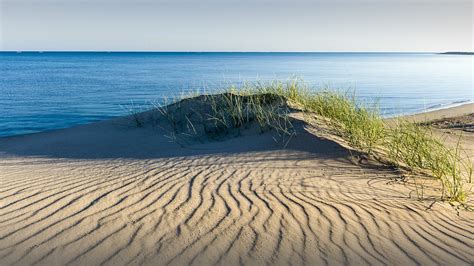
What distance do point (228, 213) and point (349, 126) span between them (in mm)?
4190

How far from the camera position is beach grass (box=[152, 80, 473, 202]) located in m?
6.15

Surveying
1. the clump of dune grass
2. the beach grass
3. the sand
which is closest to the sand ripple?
the sand

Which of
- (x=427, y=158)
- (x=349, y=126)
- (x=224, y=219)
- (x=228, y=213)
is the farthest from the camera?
(x=349, y=126)

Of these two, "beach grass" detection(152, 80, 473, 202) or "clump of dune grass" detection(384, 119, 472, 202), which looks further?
"beach grass" detection(152, 80, 473, 202)

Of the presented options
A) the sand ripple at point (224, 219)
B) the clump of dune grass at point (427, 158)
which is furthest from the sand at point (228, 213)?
the clump of dune grass at point (427, 158)

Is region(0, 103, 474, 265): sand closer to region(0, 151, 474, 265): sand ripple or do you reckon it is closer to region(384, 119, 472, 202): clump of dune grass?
region(0, 151, 474, 265): sand ripple

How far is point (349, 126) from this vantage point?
8062 millimetres

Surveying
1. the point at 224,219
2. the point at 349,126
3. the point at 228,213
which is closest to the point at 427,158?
the point at 349,126

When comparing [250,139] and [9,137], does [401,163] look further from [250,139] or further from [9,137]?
[9,137]

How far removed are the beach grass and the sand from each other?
1.39 feet

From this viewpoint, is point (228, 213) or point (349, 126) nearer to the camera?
point (228, 213)

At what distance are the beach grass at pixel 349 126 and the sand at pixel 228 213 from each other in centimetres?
42

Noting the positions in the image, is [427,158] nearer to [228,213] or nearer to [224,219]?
[228,213]

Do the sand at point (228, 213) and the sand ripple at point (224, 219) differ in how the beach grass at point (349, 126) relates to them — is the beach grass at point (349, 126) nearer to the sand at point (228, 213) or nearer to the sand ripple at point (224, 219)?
the sand at point (228, 213)
